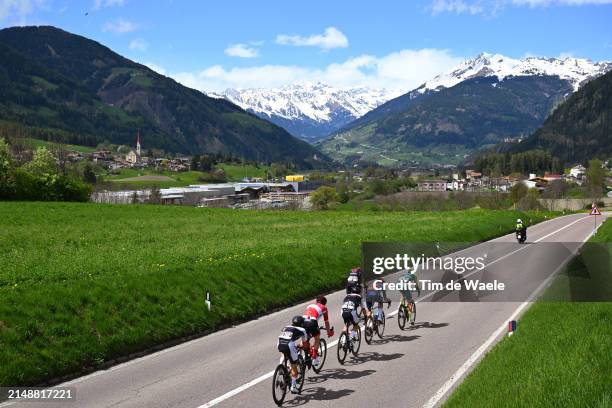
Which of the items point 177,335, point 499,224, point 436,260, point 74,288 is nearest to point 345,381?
point 177,335

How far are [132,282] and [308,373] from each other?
914 cm

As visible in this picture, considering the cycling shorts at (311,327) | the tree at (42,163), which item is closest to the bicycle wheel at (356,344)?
the cycling shorts at (311,327)

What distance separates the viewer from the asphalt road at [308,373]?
46.1 ft

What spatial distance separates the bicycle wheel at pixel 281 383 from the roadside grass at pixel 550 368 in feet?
12.2

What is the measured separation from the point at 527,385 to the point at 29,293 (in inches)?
611

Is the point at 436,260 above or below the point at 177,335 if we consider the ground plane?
above

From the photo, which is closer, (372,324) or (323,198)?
(372,324)

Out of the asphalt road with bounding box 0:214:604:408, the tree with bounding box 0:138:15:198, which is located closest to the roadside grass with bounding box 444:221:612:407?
the asphalt road with bounding box 0:214:604:408

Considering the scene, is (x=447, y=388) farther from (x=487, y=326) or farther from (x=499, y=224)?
(x=499, y=224)

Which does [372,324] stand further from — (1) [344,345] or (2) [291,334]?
(2) [291,334]

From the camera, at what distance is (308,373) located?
16391mm

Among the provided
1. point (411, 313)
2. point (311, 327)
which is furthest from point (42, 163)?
point (311, 327)

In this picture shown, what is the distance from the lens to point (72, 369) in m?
16.6

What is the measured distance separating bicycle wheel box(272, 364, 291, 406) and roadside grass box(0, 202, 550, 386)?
6.54 meters
